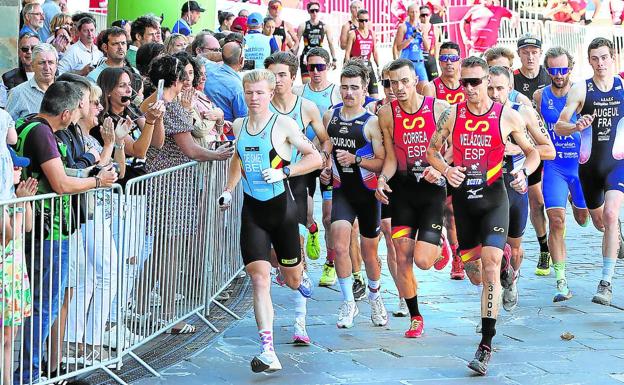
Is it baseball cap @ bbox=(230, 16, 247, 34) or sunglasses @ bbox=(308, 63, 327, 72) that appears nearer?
sunglasses @ bbox=(308, 63, 327, 72)

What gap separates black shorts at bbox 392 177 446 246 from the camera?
9273mm

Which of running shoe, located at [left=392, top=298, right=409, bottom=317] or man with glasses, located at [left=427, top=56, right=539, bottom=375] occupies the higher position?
man with glasses, located at [left=427, top=56, right=539, bottom=375]

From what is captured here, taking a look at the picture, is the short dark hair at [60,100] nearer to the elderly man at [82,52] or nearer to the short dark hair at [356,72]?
the short dark hair at [356,72]

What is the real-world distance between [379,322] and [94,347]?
9.08 ft

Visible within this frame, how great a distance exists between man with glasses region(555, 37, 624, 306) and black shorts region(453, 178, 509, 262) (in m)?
2.25

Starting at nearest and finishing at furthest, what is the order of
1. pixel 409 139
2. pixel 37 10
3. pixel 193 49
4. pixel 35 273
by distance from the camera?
pixel 35 273
pixel 409 139
pixel 193 49
pixel 37 10

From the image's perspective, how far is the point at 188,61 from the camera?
952cm

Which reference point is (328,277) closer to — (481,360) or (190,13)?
(481,360)

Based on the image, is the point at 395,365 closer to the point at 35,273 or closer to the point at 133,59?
the point at 35,273

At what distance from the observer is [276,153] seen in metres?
8.50

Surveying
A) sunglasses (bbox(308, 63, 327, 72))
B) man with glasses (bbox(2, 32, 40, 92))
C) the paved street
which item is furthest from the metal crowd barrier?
man with glasses (bbox(2, 32, 40, 92))

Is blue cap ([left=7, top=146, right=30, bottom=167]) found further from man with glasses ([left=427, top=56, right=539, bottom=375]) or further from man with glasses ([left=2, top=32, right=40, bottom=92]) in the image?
man with glasses ([left=2, top=32, right=40, bottom=92])

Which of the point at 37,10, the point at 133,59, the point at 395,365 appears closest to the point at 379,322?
the point at 395,365

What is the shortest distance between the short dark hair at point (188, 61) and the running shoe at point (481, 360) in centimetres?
304
